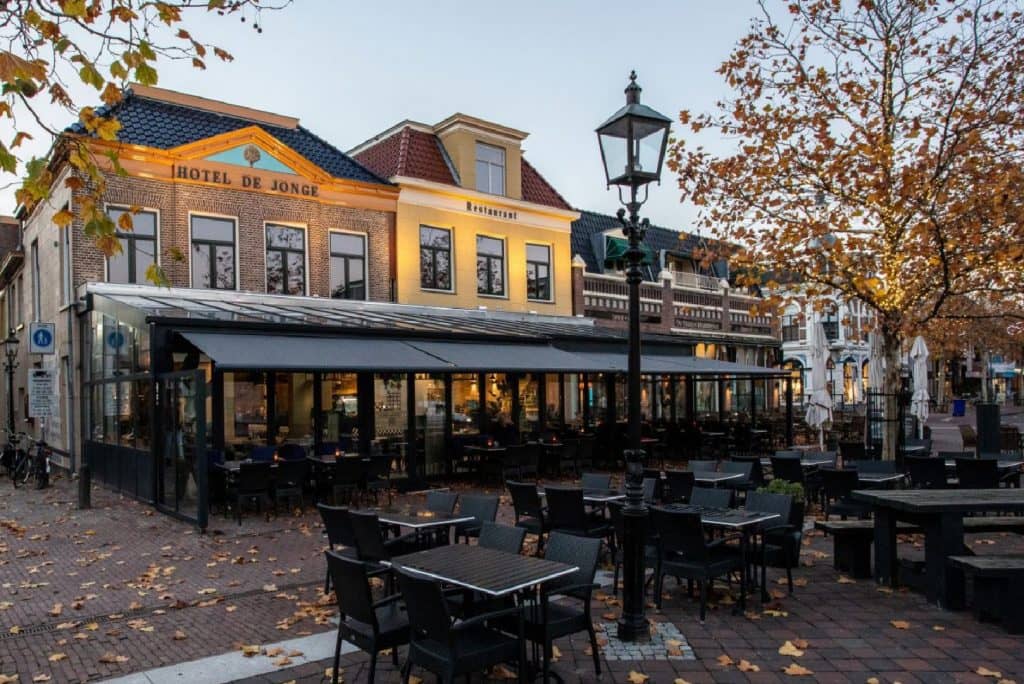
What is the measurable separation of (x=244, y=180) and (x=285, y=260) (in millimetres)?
1850

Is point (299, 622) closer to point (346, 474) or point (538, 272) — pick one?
point (346, 474)

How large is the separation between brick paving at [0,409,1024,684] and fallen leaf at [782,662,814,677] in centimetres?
5

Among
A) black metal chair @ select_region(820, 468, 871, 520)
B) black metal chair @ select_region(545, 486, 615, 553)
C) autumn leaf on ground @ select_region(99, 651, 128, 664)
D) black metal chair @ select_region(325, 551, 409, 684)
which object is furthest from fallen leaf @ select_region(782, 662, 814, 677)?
black metal chair @ select_region(820, 468, 871, 520)

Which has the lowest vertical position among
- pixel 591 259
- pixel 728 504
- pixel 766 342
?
pixel 728 504

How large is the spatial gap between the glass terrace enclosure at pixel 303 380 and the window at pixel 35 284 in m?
5.39

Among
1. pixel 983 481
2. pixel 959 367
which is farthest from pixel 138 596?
pixel 959 367

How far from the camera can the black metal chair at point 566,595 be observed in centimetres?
442

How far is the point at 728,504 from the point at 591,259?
58.8 ft

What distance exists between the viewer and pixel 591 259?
24.6m

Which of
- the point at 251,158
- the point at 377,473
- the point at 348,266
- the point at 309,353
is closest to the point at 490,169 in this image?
the point at 348,266

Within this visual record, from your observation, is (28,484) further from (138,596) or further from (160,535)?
(138,596)

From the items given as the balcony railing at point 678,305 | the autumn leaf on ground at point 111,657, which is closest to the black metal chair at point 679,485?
the autumn leaf on ground at point 111,657

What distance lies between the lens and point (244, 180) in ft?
52.5

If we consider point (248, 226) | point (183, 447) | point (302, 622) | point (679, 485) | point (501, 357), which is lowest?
point (302, 622)
